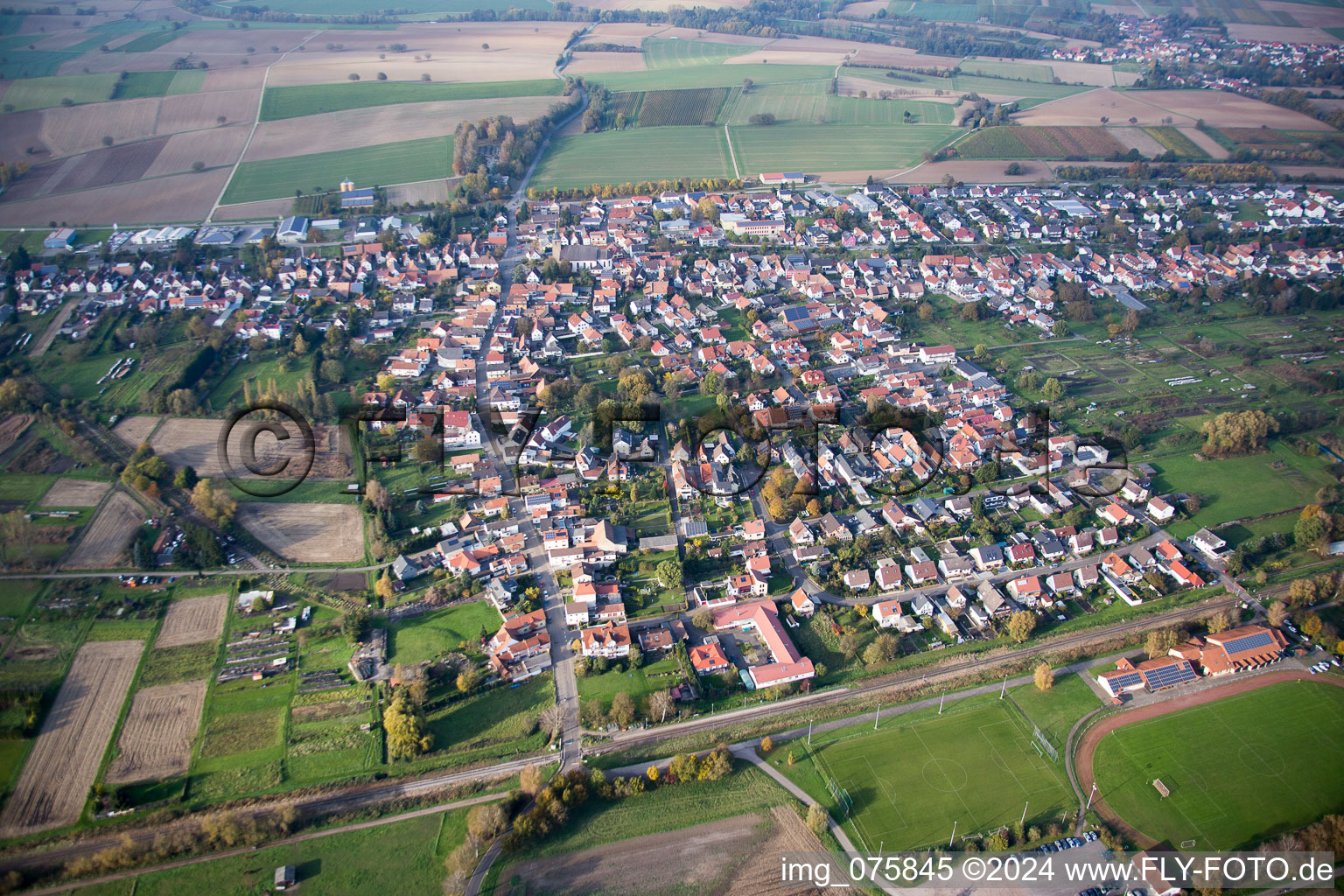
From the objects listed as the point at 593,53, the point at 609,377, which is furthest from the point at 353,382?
the point at 593,53

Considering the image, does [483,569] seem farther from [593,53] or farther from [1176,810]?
[593,53]

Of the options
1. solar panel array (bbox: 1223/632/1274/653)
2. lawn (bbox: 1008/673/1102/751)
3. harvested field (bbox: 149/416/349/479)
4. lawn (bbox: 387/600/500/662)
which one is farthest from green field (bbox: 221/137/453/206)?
solar panel array (bbox: 1223/632/1274/653)

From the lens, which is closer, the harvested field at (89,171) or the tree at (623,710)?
the tree at (623,710)

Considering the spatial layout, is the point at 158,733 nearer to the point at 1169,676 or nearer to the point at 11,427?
the point at 11,427

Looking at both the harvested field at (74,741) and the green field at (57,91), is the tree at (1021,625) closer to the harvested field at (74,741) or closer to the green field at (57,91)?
the harvested field at (74,741)

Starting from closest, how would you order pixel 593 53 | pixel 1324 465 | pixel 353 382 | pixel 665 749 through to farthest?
1. pixel 665 749
2. pixel 1324 465
3. pixel 353 382
4. pixel 593 53

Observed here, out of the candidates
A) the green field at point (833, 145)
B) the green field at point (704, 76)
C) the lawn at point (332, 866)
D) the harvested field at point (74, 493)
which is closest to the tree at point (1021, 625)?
the lawn at point (332, 866)

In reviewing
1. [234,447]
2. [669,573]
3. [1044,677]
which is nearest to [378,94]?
[234,447]
